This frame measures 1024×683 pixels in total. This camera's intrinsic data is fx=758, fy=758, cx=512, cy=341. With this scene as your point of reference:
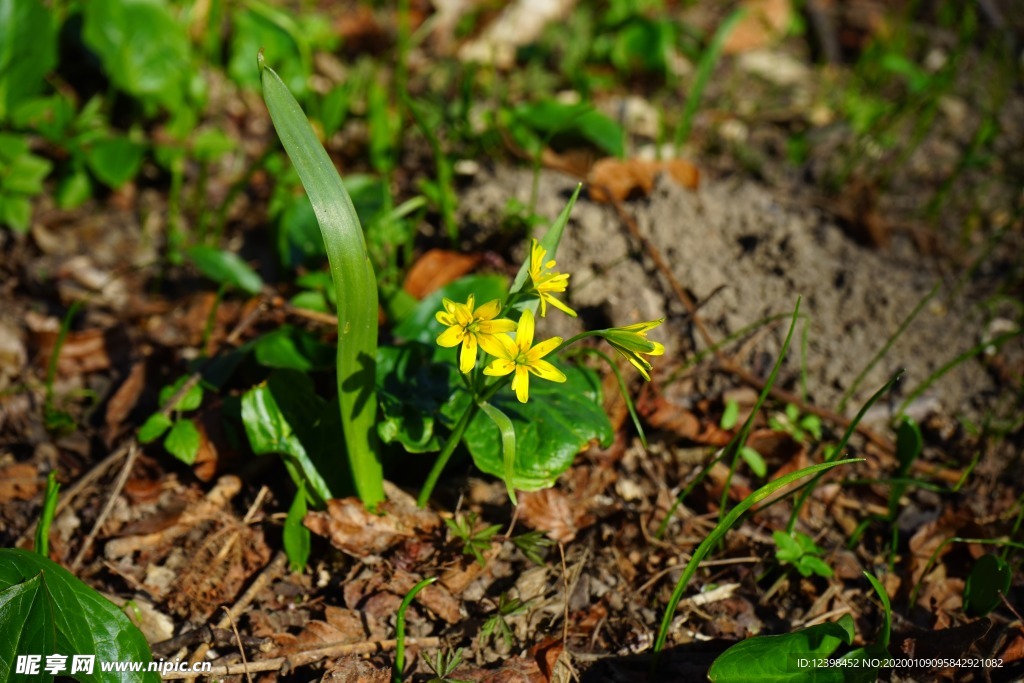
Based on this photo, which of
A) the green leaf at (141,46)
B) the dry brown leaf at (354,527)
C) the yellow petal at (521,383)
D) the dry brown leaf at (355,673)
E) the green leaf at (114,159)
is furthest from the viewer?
the green leaf at (141,46)

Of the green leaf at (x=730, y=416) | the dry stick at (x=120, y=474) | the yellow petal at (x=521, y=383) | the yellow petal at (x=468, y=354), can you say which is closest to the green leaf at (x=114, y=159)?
the dry stick at (x=120, y=474)

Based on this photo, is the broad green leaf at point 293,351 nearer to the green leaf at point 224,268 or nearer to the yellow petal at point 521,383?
the green leaf at point 224,268

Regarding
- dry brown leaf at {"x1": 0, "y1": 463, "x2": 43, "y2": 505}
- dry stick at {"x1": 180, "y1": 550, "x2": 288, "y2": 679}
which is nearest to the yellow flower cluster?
dry stick at {"x1": 180, "y1": 550, "x2": 288, "y2": 679}

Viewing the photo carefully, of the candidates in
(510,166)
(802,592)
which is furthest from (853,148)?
(802,592)

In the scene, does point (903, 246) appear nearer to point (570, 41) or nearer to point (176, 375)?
point (570, 41)

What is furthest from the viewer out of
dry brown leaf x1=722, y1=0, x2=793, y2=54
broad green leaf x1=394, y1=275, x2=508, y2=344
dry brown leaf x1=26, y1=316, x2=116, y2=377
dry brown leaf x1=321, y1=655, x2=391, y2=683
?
dry brown leaf x1=722, y1=0, x2=793, y2=54

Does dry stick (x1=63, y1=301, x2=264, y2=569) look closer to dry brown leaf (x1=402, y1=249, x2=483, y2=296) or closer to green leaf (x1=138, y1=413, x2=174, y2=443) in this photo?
green leaf (x1=138, y1=413, x2=174, y2=443)

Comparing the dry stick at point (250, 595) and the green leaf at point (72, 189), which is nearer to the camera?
the dry stick at point (250, 595)
